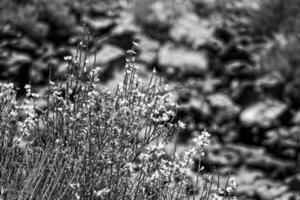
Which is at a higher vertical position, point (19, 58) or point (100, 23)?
point (100, 23)

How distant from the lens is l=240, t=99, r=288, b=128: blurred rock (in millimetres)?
6734

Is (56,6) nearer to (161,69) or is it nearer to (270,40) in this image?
(161,69)

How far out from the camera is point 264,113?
680 cm

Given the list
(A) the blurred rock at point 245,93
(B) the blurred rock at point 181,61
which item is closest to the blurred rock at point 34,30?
(B) the blurred rock at point 181,61

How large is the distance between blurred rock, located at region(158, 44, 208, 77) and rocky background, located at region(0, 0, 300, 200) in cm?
1

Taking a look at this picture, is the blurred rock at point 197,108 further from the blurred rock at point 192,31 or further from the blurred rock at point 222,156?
the blurred rock at point 192,31

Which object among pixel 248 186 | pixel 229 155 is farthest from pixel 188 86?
pixel 248 186

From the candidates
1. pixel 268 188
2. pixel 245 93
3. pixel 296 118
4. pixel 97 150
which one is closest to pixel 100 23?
pixel 245 93

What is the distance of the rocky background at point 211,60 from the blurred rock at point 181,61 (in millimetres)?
14

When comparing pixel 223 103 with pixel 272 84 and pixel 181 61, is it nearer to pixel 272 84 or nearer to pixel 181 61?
pixel 272 84

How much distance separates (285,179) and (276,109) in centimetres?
101

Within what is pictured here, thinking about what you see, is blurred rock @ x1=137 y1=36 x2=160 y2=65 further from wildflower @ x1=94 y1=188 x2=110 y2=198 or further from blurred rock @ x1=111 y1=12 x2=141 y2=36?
wildflower @ x1=94 y1=188 x2=110 y2=198

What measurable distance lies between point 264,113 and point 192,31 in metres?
1.67

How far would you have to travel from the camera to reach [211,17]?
8.09 metres
